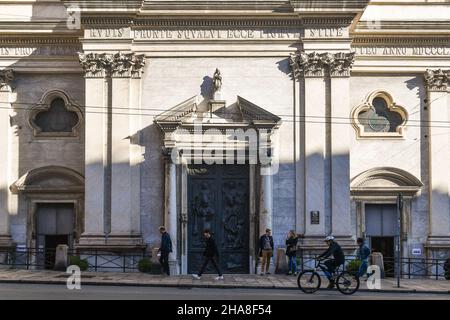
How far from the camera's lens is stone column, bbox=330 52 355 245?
31.2m

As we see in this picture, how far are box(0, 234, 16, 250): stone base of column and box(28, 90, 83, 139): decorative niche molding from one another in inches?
163

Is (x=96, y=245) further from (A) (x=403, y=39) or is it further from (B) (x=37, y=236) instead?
(A) (x=403, y=39)

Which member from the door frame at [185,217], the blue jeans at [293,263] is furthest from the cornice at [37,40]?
→ the blue jeans at [293,263]

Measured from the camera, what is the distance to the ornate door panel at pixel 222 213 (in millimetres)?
31578

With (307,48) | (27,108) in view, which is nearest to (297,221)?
(307,48)

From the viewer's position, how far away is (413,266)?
108ft

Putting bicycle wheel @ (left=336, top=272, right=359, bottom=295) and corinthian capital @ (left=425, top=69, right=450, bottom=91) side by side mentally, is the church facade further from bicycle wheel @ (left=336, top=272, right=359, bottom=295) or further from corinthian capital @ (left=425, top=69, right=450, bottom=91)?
bicycle wheel @ (left=336, top=272, right=359, bottom=295)

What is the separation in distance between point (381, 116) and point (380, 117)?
0.06 metres

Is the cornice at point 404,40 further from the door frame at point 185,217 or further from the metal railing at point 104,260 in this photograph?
the metal railing at point 104,260

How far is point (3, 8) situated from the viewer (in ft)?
110

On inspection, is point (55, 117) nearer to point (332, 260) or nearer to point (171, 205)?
point (171, 205)

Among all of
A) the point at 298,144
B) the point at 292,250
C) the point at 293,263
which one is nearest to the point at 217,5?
the point at 298,144

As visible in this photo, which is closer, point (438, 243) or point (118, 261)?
point (118, 261)

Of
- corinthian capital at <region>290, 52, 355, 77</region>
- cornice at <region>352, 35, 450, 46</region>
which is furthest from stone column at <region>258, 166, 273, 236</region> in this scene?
cornice at <region>352, 35, 450, 46</region>
